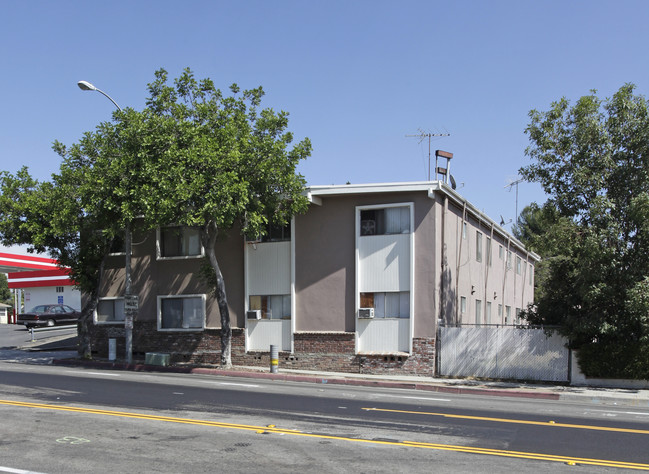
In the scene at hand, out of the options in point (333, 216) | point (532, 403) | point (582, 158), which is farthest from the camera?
point (333, 216)

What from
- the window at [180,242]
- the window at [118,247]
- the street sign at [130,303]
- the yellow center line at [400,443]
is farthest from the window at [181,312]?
the yellow center line at [400,443]

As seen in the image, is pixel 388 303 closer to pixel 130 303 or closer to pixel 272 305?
pixel 272 305

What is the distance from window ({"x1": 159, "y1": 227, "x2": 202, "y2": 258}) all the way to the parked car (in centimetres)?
1671

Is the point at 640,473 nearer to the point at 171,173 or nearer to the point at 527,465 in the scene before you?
the point at 527,465

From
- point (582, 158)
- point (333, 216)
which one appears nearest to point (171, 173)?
point (333, 216)

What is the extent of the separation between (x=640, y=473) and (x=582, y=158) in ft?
43.8

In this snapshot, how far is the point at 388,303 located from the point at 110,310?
1320 centimetres

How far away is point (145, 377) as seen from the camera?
20.3 metres

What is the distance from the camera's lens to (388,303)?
23500 millimetres

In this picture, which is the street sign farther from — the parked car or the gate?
the parked car

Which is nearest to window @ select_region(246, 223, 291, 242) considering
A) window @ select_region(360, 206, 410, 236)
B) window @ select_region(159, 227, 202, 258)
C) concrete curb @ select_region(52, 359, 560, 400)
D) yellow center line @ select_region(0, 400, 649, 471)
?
window @ select_region(159, 227, 202, 258)

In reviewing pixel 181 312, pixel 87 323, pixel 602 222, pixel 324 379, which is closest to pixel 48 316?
pixel 87 323

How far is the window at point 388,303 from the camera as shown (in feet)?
76.3

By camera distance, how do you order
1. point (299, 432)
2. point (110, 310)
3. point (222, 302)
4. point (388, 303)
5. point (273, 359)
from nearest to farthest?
1. point (299, 432)
2. point (273, 359)
3. point (388, 303)
4. point (222, 302)
5. point (110, 310)
